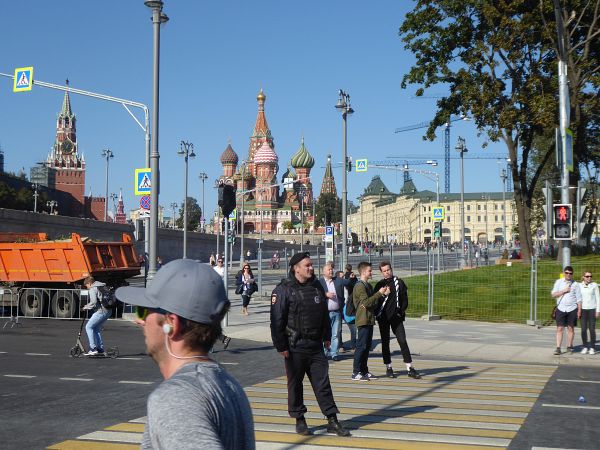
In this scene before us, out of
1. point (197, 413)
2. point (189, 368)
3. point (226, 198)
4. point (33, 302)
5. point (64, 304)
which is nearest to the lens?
point (197, 413)

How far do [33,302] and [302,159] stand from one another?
153747mm

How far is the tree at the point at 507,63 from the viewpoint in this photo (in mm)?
33656

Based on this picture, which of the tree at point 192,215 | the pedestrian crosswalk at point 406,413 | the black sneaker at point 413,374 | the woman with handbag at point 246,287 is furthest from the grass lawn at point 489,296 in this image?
the tree at point 192,215

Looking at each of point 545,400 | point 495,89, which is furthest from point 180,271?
point 495,89

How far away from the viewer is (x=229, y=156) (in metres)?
179

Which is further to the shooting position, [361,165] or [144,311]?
[361,165]

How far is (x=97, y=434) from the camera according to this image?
28.7 ft

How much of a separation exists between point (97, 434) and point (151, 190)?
51.1ft

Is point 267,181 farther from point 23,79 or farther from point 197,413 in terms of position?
point 197,413

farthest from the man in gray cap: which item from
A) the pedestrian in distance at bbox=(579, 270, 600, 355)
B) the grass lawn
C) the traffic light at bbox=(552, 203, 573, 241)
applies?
the grass lawn

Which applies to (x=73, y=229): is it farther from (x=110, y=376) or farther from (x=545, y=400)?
(x=545, y=400)

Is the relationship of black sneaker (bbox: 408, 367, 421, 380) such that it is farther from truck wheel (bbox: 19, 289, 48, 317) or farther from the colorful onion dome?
the colorful onion dome

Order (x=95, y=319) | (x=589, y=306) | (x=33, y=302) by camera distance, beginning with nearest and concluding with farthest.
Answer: (x=95, y=319) < (x=589, y=306) < (x=33, y=302)

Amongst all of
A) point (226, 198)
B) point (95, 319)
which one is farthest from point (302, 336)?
point (226, 198)
